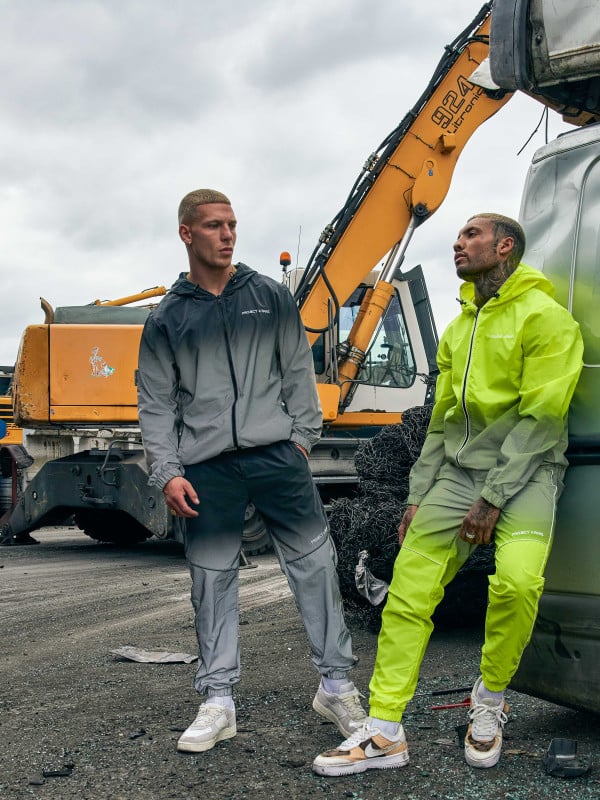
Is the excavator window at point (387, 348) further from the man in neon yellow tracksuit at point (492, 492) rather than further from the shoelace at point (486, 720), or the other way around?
the shoelace at point (486, 720)

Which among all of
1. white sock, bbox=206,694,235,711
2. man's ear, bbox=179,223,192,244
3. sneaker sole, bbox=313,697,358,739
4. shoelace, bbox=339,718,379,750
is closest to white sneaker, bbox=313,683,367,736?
sneaker sole, bbox=313,697,358,739

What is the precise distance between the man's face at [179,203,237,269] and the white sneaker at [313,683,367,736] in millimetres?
1693

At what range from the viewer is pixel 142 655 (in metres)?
5.31

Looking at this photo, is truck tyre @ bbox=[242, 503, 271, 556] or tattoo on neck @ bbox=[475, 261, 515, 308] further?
truck tyre @ bbox=[242, 503, 271, 556]

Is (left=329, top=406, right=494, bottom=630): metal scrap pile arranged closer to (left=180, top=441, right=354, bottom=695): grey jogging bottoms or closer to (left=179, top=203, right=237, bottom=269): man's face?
(left=180, top=441, right=354, bottom=695): grey jogging bottoms

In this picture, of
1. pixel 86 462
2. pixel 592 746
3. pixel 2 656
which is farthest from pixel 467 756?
pixel 86 462

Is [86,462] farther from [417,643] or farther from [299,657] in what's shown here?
[417,643]

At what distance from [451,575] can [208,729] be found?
104cm

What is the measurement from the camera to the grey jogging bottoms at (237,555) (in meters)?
3.76

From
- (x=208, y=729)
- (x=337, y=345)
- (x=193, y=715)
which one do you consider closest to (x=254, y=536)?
(x=337, y=345)

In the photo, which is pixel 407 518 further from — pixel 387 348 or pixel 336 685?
pixel 387 348

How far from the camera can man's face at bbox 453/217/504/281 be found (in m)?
3.51

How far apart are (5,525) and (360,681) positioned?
8578mm

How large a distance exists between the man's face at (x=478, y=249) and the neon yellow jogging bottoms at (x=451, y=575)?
2.36 ft
